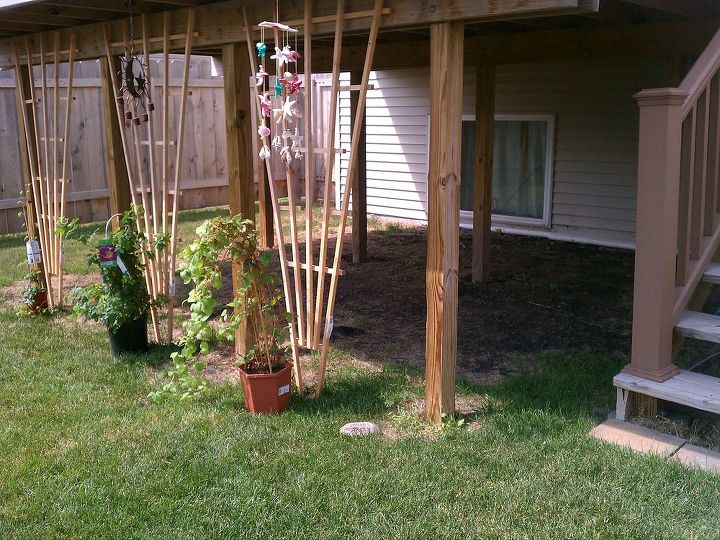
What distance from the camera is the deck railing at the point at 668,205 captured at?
354 centimetres

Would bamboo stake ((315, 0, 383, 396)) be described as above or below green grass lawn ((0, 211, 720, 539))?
above

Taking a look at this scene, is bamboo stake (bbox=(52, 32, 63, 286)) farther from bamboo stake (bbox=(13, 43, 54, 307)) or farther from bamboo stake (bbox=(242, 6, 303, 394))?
bamboo stake (bbox=(242, 6, 303, 394))

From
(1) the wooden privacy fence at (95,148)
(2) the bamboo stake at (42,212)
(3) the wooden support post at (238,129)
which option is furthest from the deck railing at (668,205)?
(1) the wooden privacy fence at (95,148)

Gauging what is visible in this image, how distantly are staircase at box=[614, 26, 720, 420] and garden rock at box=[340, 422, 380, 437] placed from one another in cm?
127

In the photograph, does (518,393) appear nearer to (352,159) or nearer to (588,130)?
(352,159)

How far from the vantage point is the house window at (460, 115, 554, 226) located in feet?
30.4

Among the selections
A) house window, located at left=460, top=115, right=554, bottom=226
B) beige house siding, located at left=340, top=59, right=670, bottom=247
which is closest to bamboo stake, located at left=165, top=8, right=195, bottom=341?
house window, located at left=460, top=115, right=554, bottom=226

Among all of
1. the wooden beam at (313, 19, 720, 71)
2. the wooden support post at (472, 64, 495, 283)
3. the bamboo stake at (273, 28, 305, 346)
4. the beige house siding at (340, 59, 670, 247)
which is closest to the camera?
the bamboo stake at (273, 28, 305, 346)

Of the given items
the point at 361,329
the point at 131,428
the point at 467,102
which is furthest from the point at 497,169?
the point at 131,428

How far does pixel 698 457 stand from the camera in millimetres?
3363

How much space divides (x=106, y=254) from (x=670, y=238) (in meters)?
3.56

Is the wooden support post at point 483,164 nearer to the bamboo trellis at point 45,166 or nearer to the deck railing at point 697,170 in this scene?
the deck railing at point 697,170

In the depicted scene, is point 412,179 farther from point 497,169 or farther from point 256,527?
point 256,527

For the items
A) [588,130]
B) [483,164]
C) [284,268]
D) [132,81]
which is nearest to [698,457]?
[284,268]
